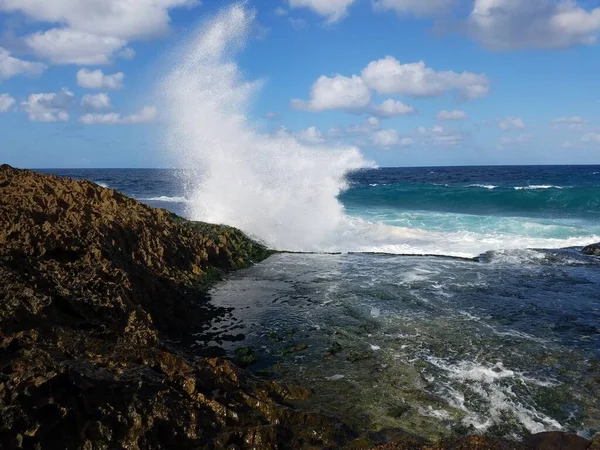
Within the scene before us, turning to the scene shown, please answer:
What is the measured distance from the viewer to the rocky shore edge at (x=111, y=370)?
3951mm

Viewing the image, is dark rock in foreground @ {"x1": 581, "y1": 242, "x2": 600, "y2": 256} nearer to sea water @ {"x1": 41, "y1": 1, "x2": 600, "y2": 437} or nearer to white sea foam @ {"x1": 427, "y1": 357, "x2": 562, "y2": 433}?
sea water @ {"x1": 41, "y1": 1, "x2": 600, "y2": 437}

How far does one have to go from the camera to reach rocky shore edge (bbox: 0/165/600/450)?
3.95 meters

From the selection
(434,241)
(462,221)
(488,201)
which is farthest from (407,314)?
(488,201)

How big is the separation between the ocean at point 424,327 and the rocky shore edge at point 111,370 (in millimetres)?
816

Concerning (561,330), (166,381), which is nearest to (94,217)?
(166,381)

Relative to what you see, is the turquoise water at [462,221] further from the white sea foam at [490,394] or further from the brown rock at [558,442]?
the brown rock at [558,442]

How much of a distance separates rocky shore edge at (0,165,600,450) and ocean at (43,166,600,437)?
82cm

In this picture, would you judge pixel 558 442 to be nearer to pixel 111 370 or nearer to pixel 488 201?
pixel 111 370

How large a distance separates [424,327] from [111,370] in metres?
5.48

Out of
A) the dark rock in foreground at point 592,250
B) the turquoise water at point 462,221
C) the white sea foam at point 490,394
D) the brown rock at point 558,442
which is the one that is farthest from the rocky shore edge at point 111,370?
the dark rock in foreground at point 592,250

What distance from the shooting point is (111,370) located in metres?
4.72

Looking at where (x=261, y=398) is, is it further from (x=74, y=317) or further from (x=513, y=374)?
(x=513, y=374)

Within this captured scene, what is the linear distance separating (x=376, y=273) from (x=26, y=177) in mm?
8831

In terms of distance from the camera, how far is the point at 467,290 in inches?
419
